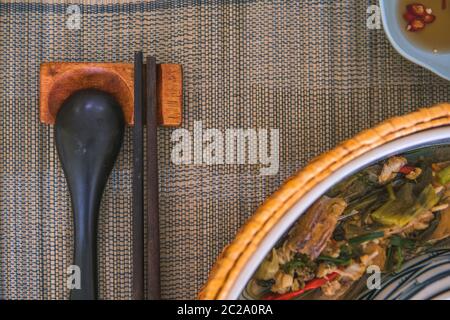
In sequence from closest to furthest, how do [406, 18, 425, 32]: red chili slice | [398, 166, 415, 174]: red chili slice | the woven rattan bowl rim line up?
the woven rattan bowl rim → [398, 166, 415, 174]: red chili slice → [406, 18, 425, 32]: red chili slice

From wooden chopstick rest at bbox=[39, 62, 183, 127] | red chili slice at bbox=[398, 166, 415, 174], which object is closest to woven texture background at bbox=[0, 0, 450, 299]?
wooden chopstick rest at bbox=[39, 62, 183, 127]

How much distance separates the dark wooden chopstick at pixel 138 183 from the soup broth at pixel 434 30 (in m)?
0.55

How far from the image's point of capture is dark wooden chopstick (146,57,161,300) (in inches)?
40.7

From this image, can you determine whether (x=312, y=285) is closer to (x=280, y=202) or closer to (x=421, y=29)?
(x=280, y=202)

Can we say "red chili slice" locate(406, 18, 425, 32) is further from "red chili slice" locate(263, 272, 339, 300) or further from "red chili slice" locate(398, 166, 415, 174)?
"red chili slice" locate(263, 272, 339, 300)

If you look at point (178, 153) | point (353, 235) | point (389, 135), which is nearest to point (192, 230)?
point (178, 153)

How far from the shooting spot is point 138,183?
3.39ft

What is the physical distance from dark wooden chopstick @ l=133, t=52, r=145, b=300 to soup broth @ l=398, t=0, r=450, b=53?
1.80 ft

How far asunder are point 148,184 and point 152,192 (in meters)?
0.02

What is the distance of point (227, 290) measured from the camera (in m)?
0.87

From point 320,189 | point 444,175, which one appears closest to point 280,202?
point 320,189

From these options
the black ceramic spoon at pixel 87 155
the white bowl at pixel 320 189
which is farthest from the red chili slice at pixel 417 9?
the black ceramic spoon at pixel 87 155

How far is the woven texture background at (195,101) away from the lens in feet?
3.64
